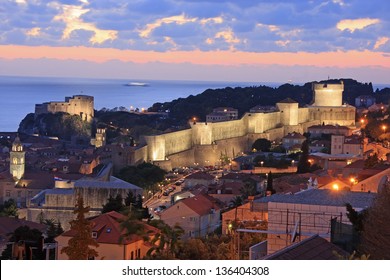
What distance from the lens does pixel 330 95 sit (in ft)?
111

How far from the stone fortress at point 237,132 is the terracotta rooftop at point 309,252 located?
17265 millimetres

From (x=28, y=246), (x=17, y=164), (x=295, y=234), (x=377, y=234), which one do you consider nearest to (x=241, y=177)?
(x=17, y=164)

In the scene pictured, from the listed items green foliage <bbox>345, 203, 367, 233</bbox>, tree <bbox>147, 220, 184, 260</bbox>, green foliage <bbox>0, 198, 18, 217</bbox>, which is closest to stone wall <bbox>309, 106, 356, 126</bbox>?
green foliage <bbox>0, 198, 18, 217</bbox>

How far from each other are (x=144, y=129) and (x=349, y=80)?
68.4 ft

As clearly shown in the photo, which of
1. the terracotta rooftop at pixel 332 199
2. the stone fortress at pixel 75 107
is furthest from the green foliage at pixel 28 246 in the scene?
the stone fortress at pixel 75 107

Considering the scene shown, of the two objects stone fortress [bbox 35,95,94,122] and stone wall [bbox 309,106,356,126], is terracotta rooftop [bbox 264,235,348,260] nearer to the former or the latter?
stone wall [bbox 309,106,356,126]

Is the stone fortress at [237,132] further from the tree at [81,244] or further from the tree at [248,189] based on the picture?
the tree at [81,244]

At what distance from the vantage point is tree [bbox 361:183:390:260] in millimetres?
5473

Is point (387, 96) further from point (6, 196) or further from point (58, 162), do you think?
point (6, 196)

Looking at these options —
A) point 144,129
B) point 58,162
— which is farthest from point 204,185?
point 144,129

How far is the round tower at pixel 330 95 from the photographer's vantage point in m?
33.8

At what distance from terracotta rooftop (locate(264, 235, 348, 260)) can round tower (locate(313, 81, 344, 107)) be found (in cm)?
2884

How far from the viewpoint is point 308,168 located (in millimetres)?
18953

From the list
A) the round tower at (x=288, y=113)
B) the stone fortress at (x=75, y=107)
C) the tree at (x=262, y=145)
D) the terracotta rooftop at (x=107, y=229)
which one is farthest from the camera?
the stone fortress at (x=75, y=107)
